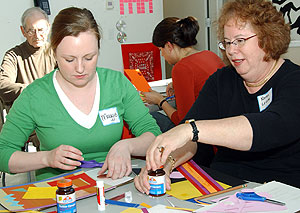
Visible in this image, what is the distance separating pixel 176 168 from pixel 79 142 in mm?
479

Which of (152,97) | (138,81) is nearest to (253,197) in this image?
(152,97)

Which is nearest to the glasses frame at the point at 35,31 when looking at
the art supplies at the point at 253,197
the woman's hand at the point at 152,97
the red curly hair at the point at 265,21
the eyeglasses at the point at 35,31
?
the eyeglasses at the point at 35,31

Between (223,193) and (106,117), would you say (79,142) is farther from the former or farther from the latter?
(223,193)

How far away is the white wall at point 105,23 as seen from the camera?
409 cm

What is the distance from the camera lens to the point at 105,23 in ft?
15.9

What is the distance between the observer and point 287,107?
4.55 feet

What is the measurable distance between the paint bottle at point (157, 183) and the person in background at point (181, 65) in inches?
57.9

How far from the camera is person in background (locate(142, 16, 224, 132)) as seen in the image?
2.76 m

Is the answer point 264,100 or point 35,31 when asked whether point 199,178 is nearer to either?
point 264,100

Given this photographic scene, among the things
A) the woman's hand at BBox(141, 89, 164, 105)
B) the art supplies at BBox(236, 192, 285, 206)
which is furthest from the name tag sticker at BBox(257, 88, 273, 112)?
the woman's hand at BBox(141, 89, 164, 105)

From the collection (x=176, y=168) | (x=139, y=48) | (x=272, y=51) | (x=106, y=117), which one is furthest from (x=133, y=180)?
(x=139, y=48)

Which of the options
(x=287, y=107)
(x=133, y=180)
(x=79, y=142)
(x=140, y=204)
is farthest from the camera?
(x=79, y=142)

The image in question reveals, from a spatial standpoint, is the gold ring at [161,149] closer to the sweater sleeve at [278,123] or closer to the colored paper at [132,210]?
the colored paper at [132,210]

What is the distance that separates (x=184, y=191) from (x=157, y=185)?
0.11m
